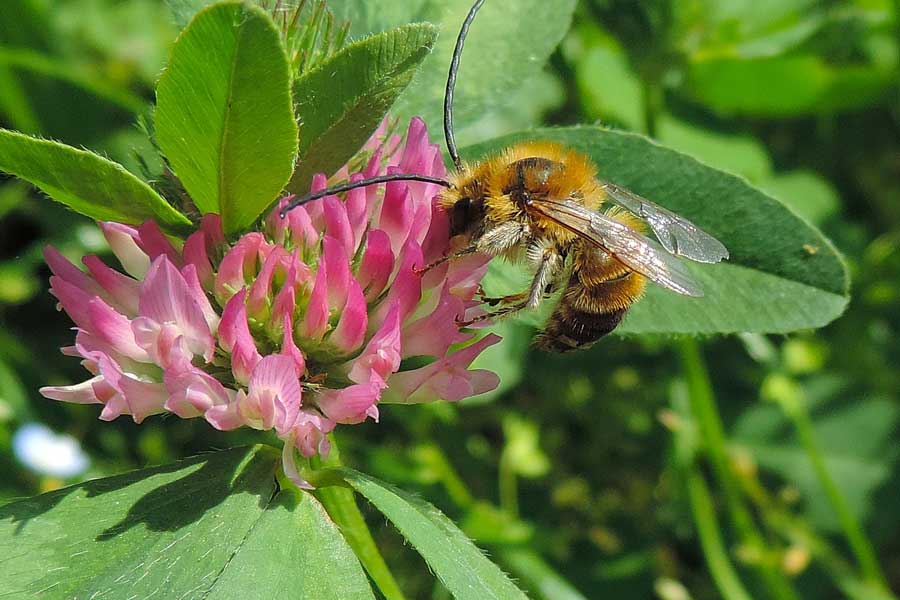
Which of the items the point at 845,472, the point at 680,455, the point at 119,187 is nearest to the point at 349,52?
the point at 119,187

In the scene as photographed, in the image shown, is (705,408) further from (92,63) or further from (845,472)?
(92,63)

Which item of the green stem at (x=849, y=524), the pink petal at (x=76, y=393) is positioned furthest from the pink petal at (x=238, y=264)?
the green stem at (x=849, y=524)

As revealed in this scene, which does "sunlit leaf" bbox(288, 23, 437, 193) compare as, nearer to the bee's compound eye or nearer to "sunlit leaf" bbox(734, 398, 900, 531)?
the bee's compound eye

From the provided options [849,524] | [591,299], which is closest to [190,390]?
[591,299]

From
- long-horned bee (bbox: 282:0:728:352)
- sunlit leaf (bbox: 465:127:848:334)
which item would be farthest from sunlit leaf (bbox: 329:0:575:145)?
long-horned bee (bbox: 282:0:728:352)

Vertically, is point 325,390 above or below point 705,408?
above

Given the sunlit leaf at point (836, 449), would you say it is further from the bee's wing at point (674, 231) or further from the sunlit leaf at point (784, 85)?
the bee's wing at point (674, 231)

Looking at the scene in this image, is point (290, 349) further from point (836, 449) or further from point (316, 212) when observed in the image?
point (836, 449)
